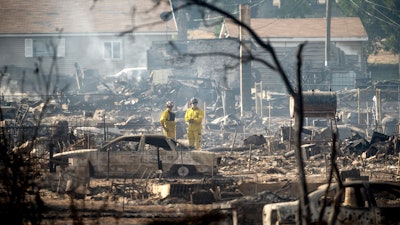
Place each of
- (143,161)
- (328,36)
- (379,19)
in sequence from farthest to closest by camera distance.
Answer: (379,19), (328,36), (143,161)

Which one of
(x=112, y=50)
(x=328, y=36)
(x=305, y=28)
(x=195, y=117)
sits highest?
(x=305, y=28)

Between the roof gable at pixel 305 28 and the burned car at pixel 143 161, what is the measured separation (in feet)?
112

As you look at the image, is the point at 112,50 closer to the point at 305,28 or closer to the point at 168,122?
the point at 305,28

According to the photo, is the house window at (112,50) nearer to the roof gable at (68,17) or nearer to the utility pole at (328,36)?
the roof gable at (68,17)

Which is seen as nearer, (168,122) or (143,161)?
(143,161)

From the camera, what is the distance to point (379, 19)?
57.7 m

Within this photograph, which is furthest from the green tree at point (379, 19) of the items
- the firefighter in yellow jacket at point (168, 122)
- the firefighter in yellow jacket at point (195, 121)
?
the firefighter in yellow jacket at point (168, 122)

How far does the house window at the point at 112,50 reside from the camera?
57.6m

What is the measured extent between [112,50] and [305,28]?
41.3 feet

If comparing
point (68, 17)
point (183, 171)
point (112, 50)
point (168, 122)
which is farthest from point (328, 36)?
point (183, 171)


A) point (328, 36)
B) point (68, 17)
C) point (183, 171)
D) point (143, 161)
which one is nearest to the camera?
point (143, 161)

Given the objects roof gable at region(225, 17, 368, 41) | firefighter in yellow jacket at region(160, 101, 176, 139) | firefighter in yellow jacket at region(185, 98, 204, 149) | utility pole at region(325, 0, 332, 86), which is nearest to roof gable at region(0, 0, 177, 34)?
roof gable at region(225, 17, 368, 41)

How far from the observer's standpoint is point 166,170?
65.7 feet

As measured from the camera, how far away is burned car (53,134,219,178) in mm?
19688
